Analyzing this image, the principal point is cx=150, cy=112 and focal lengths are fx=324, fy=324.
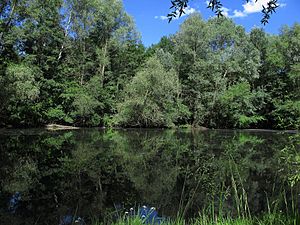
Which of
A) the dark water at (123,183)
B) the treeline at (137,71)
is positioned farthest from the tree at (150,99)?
the dark water at (123,183)

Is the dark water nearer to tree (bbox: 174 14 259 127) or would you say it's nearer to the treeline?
the treeline

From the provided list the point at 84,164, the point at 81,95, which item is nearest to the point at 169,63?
the point at 81,95

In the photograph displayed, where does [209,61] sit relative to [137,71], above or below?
above

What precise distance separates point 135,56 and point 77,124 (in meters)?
13.1

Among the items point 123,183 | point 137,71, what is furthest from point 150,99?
point 123,183

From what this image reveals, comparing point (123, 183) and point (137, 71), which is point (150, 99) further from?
point (123, 183)

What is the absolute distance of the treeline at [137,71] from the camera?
34.0 m

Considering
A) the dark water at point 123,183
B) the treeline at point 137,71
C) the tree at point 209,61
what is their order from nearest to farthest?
1. the dark water at point 123,183
2. the treeline at point 137,71
3. the tree at point 209,61

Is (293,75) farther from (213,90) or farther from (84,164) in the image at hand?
(84,164)

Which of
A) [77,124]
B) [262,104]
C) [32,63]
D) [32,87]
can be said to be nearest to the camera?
[32,87]

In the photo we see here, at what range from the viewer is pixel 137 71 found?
40.9m

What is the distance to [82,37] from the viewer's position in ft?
129

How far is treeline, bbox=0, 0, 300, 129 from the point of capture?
111 feet

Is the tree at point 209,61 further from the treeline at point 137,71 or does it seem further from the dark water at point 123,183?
the dark water at point 123,183
